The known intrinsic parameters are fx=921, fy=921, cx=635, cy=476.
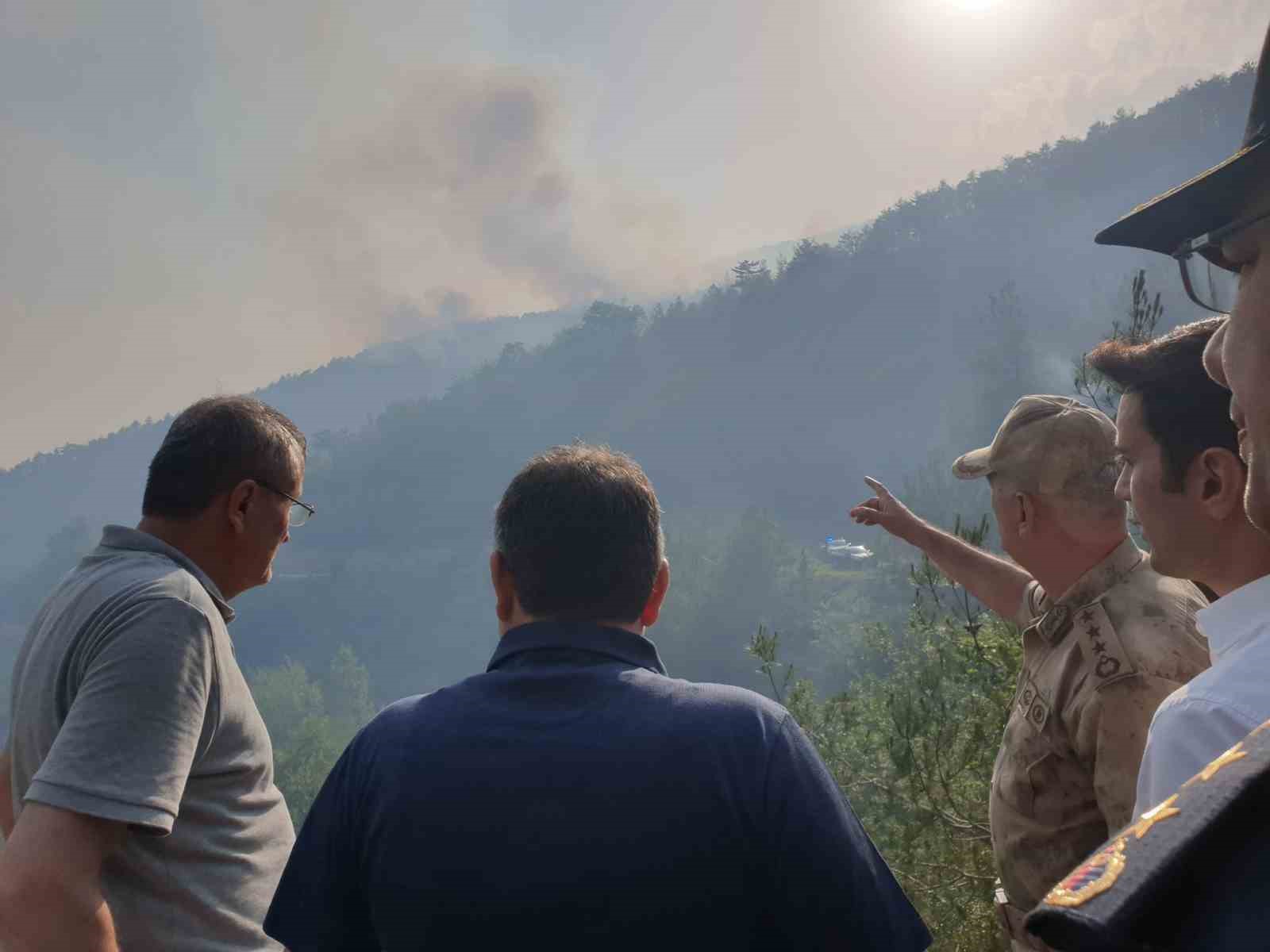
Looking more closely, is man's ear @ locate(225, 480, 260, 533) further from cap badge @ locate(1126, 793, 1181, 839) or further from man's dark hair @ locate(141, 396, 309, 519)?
cap badge @ locate(1126, 793, 1181, 839)

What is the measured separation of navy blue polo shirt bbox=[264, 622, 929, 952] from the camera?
1420 millimetres

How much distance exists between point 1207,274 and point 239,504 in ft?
7.33

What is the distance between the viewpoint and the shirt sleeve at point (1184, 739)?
4.06 ft

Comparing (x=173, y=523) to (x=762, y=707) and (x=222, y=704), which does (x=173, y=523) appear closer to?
(x=222, y=704)

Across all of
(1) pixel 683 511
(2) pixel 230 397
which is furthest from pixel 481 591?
(2) pixel 230 397

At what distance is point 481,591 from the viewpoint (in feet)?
360

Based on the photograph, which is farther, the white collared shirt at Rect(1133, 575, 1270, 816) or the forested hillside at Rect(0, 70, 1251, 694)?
the forested hillside at Rect(0, 70, 1251, 694)

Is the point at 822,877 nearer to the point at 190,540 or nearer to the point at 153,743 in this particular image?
the point at 153,743

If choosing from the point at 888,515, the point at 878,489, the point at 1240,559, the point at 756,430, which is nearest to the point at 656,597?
the point at 1240,559

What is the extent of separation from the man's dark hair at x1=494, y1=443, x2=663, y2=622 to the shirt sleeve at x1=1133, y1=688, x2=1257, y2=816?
853mm

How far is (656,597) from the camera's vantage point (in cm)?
184

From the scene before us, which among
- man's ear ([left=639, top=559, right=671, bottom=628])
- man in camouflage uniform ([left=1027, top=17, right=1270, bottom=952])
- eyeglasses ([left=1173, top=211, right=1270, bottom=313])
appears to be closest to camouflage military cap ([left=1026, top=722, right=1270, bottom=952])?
man in camouflage uniform ([left=1027, top=17, right=1270, bottom=952])

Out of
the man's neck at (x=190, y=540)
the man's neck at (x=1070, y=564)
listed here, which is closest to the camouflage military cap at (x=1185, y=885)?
the man's neck at (x=1070, y=564)

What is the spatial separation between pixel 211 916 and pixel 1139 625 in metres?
2.32
